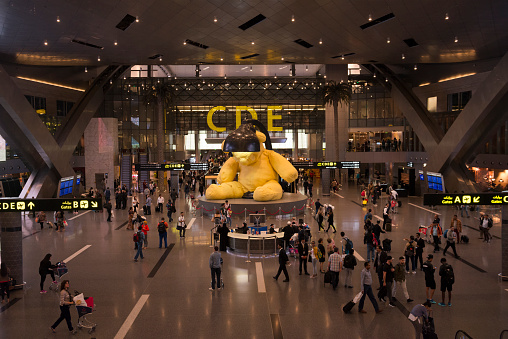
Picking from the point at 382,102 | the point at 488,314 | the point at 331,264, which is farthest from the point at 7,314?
the point at 382,102

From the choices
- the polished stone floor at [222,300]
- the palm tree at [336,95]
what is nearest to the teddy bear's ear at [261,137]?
the polished stone floor at [222,300]

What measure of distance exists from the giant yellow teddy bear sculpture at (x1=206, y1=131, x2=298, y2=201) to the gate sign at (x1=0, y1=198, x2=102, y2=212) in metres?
13.9

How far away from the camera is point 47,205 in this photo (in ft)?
40.2

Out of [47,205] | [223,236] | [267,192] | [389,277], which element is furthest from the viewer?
[267,192]

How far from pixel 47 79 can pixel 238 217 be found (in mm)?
22860

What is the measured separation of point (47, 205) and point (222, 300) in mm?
5104

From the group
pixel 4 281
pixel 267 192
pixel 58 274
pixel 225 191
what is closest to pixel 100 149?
pixel 225 191

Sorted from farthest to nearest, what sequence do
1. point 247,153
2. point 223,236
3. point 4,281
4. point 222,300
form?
1. point 247,153
2. point 223,236
3. point 4,281
4. point 222,300

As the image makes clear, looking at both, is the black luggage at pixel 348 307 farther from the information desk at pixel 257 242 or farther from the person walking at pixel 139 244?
the person walking at pixel 139 244

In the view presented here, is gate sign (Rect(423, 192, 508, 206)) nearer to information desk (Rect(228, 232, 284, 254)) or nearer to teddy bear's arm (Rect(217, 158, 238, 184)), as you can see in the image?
information desk (Rect(228, 232, 284, 254))

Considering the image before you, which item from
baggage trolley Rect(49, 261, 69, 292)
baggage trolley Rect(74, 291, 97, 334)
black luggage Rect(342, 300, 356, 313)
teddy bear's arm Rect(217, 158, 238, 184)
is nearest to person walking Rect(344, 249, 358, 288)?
black luggage Rect(342, 300, 356, 313)

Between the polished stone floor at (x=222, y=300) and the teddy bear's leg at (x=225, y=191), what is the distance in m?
7.97

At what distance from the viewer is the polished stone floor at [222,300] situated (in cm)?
989

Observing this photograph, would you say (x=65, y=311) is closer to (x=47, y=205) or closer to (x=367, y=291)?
(x=47, y=205)
